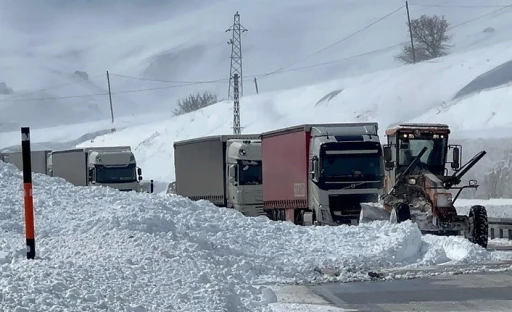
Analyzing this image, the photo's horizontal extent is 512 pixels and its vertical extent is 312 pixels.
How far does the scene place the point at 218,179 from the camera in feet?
131

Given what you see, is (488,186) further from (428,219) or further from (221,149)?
(428,219)

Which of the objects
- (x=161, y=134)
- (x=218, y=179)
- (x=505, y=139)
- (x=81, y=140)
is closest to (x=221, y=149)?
(x=218, y=179)

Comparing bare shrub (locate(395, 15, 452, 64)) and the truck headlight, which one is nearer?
the truck headlight

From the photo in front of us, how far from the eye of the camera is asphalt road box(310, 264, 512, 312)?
12727 mm

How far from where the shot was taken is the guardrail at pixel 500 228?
26956 millimetres

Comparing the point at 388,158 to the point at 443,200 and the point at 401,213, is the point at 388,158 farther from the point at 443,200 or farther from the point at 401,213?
the point at 401,213

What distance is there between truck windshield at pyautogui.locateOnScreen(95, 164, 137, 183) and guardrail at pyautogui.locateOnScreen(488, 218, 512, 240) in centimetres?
2156

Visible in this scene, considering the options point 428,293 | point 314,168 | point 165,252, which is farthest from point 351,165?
point 165,252

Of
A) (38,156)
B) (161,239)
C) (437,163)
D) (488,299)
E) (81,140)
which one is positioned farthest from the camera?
(81,140)

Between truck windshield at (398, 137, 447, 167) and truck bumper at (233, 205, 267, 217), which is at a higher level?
truck windshield at (398, 137, 447, 167)

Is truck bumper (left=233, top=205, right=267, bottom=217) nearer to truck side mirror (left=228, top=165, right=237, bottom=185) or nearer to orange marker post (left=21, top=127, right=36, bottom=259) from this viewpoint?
truck side mirror (left=228, top=165, right=237, bottom=185)

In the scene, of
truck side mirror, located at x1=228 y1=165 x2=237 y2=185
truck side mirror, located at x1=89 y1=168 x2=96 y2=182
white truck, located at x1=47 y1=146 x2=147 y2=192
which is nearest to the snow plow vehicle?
truck side mirror, located at x1=228 y1=165 x2=237 y2=185

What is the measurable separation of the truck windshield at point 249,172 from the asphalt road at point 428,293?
70.1 ft

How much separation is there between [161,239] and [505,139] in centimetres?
4338
